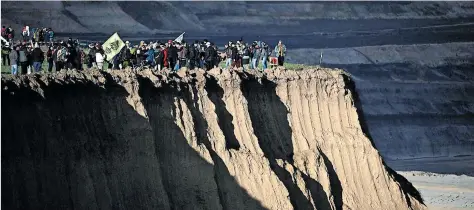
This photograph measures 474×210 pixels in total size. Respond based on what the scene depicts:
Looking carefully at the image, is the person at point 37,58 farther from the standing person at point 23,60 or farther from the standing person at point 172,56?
the standing person at point 172,56

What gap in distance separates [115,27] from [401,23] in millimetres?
27071

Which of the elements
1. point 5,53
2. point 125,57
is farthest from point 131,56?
point 5,53

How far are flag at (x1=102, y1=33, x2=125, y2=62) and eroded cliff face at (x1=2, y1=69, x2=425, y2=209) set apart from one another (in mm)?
3081

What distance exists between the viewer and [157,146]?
43.0m

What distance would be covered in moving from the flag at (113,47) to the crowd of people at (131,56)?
0.35 ft

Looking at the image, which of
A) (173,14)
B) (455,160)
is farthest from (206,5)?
(455,160)

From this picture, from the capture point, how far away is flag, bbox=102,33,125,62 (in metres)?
47.9

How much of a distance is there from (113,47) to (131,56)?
1006mm

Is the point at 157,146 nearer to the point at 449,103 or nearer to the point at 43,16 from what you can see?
the point at 449,103

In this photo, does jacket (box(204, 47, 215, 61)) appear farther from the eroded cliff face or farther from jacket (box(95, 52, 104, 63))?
jacket (box(95, 52, 104, 63))

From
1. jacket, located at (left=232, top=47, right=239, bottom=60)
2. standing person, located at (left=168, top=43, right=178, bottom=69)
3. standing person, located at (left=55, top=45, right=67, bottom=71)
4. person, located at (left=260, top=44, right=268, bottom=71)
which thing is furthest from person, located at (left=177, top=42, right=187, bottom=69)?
standing person, located at (left=55, top=45, right=67, bottom=71)

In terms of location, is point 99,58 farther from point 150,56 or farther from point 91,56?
point 150,56

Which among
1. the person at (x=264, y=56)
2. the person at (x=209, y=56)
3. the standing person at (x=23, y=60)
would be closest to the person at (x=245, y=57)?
the person at (x=264, y=56)

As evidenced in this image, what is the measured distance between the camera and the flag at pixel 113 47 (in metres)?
47.9
